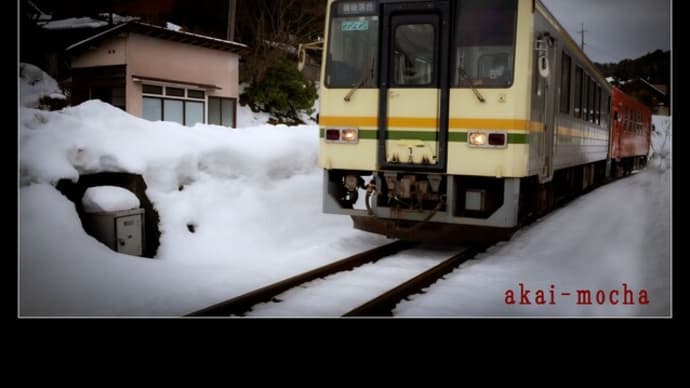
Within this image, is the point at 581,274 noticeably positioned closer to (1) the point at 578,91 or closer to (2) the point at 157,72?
(1) the point at 578,91

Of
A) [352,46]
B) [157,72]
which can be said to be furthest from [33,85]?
[157,72]

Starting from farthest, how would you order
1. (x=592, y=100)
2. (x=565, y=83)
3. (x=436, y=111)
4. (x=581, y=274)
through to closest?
(x=592, y=100) < (x=565, y=83) < (x=436, y=111) < (x=581, y=274)

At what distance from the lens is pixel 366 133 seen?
632 centimetres

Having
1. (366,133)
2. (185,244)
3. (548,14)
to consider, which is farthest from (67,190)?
(548,14)


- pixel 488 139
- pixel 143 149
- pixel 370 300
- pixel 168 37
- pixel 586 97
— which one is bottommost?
pixel 370 300

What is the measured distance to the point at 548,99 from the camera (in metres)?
6.84

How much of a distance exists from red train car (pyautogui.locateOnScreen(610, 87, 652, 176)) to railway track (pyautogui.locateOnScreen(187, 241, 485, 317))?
293 inches

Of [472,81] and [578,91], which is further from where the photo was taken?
[578,91]

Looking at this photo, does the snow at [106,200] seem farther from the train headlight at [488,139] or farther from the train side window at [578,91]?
the train side window at [578,91]

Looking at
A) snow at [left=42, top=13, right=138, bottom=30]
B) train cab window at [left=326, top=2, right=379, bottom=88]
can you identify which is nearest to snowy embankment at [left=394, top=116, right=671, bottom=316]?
train cab window at [left=326, top=2, right=379, bottom=88]

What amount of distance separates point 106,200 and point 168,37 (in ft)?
24.5

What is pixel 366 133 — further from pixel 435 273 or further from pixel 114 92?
pixel 114 92

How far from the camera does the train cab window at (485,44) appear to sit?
5836 millimetres

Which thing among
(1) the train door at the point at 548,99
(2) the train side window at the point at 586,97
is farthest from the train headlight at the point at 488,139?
(2) the train side window at the point at 586,97
